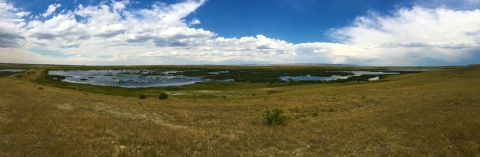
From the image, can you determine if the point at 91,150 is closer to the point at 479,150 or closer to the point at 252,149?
the point at 252,149

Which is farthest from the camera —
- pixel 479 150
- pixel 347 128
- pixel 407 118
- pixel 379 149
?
pixel 407 118

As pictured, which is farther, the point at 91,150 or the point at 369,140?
the point at 369,140

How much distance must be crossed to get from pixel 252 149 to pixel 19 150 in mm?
9400

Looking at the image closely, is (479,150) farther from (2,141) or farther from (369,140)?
(2,141)

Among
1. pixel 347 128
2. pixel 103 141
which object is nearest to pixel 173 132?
pixel 103 141

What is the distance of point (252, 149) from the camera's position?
468 inches

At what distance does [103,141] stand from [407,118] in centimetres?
1782

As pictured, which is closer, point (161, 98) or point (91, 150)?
point (91, 150)

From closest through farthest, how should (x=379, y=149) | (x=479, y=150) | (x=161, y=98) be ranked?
(x=479, y=150) < (x=379, y=149) < (x=161, y=98)

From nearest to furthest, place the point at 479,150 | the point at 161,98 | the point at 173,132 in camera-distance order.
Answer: the point at 479,150 < the point at 173,132 < the point at 161,98

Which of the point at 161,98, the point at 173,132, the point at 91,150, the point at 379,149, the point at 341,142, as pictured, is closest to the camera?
the point at 91,150

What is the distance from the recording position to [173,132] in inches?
567

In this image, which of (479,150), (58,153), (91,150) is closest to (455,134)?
(479,150)

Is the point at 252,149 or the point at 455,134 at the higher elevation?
the point at 455,134
